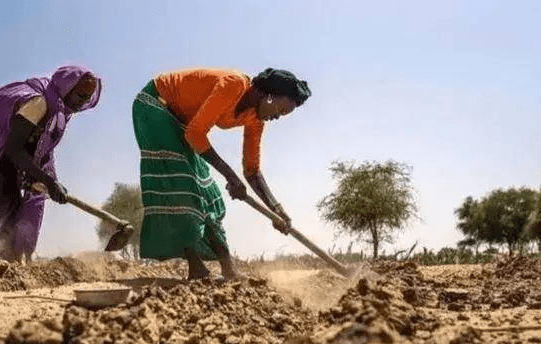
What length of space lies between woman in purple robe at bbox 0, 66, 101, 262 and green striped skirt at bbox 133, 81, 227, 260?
0.80 meters

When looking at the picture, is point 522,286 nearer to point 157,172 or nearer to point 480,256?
point 157,172

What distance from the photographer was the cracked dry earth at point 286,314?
290 cm

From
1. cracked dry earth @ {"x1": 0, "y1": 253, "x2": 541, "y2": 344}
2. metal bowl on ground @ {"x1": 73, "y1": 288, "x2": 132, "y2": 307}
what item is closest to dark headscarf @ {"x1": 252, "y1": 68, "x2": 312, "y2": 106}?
cracked dry earth @ {"x1": 0, "y1": 253, "x2": 541, "y2": 344}

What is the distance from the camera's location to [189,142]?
16.2ft

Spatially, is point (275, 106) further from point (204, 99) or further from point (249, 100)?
point (204, 99)

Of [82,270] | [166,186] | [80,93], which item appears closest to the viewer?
[166,186]

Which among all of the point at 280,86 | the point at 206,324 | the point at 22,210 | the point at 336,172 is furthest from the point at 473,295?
the point at 336,172

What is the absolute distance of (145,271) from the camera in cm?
809

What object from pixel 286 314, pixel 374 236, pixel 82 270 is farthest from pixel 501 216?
pixel 286 314

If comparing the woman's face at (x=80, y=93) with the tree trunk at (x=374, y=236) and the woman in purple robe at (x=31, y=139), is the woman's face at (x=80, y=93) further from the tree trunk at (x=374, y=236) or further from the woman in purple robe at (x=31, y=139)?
the tree trunk at (x=374, y=236)

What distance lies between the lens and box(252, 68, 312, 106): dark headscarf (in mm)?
5020

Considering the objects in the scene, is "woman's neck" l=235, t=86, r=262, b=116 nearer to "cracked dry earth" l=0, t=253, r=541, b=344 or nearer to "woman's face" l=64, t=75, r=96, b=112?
"cracked dry earth" l=0, t=253, r=541, b=344

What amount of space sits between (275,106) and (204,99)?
524mm

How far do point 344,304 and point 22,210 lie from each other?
4.02 meters
